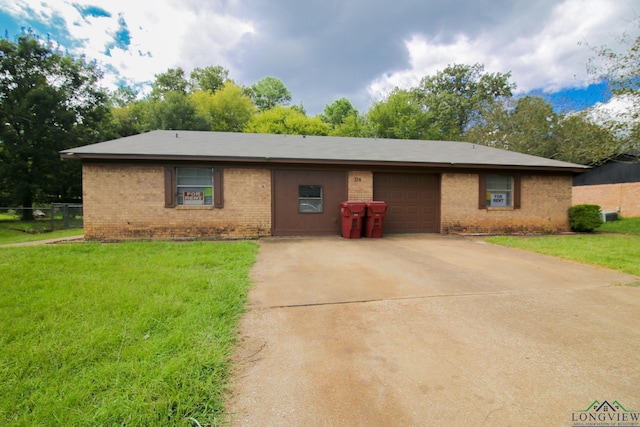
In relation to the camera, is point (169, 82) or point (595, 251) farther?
point (169, 82)

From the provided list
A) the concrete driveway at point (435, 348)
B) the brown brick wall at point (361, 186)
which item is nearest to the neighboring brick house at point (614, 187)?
the brown brick wall at point (361, 186)

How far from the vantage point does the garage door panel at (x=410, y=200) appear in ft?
34.2

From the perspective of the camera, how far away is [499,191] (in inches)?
435

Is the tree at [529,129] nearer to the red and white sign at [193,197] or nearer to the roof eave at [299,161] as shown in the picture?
the roof eave at [299,161]

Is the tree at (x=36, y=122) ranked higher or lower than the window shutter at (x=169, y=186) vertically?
higher

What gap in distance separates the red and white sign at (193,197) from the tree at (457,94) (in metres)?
30.1

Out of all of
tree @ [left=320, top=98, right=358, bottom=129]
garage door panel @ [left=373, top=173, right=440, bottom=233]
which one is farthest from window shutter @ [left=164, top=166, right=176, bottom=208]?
tree @ [left=320, top=98, right=358, bottom=129]

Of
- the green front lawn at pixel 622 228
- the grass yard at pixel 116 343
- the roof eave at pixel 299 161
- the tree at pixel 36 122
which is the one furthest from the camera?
the tree at pixel 36 122

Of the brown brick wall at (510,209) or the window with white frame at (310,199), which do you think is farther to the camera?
the brown brick wall at (510,209)

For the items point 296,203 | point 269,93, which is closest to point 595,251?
point 296,203

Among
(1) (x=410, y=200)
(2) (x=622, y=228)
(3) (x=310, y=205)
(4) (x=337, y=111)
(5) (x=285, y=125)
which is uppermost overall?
(4) (x=337, y=111)

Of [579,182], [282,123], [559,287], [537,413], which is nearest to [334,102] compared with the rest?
[282,123]

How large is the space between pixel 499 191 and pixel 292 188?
801 centimetres

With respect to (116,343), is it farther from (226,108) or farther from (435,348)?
(226,108)
